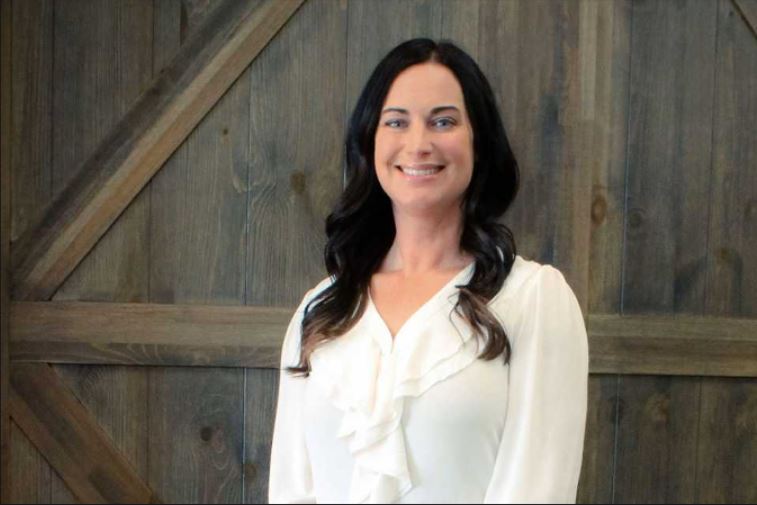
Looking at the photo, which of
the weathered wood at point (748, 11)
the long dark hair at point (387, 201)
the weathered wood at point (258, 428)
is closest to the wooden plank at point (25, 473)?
the weathered wood at point (258, 428)

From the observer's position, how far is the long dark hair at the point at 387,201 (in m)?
1.51

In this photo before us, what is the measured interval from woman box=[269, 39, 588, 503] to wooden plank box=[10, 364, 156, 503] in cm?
71

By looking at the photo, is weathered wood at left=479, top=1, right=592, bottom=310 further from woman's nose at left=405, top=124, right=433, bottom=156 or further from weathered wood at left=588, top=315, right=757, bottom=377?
woman's nose at left=405, top=124, right=433, bottom=156

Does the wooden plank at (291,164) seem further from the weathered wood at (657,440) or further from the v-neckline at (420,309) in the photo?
the weathered wood at (657,440)

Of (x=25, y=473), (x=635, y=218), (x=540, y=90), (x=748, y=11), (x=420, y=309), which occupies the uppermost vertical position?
(x=748, y=11)

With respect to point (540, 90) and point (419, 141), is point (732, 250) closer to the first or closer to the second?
point (540, 90)

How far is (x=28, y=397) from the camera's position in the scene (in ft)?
7.07

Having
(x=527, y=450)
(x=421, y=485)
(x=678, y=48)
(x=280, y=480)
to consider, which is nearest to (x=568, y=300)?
(x=527, y=450)

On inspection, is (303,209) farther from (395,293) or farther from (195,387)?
(395,293)

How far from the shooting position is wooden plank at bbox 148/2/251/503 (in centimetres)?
216

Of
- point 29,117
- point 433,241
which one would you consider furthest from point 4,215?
point 433,241

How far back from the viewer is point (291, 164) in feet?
7.10

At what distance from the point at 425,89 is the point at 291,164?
71cm

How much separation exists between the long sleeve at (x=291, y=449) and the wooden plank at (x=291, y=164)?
532 millimetres
